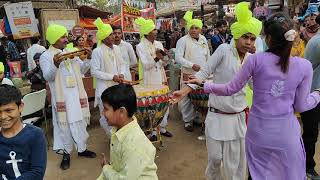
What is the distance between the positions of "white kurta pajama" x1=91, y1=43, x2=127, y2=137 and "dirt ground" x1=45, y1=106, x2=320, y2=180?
0.60 m

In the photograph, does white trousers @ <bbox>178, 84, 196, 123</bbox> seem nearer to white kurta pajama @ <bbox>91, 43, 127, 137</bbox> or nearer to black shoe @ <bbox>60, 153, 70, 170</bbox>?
white kurta pajama @ <bbox>91, 43, 127, 137</bbox>

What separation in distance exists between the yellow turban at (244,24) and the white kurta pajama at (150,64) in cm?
267

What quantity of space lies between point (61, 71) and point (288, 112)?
3072 millimetres

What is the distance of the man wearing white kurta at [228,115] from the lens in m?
3.28

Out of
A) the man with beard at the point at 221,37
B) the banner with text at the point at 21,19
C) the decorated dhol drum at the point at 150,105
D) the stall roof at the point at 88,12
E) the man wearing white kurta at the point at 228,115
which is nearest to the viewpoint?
the man wearing white kurta at the point at 228,115

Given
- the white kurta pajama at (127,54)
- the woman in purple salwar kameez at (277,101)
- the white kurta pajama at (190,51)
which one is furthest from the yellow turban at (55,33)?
the woman in purple salwar kameez at (277,101)

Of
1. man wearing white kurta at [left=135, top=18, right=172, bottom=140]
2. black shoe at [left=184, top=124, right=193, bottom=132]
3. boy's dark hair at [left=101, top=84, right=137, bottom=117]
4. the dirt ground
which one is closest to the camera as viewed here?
boy's dark hair at [left=101, top=84, right=137, bottom=117]

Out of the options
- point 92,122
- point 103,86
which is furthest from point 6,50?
point 103,86

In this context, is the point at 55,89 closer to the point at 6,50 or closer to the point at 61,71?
the point at 61,71

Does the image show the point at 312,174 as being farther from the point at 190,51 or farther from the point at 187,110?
the point at 190,51

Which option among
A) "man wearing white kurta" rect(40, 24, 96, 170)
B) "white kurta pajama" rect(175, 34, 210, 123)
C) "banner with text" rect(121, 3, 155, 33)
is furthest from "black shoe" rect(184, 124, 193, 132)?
"banner with text" rect(121, 3, 155, 33)

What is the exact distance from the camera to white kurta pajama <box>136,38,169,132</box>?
19.0 feet

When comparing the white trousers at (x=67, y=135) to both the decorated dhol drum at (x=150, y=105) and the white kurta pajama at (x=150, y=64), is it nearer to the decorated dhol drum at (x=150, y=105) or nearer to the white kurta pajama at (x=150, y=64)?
the decorated dhol drum at (x=150, y=105)

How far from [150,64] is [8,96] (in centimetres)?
380
